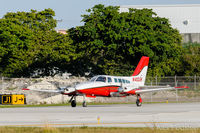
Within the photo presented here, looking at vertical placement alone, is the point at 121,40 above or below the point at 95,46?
above

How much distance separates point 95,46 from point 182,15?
2357 inches

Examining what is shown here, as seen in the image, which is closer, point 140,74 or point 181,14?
point 140,74

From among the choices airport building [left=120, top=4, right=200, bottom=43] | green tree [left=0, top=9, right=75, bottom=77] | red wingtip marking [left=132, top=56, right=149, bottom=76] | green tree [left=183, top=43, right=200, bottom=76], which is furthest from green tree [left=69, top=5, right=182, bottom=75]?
airport building [left=120, top=4, right=200, bottom=43]

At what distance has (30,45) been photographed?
74.9 meters

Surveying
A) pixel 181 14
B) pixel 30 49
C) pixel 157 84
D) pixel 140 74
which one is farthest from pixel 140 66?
pixel 181 14

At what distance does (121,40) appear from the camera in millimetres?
68000

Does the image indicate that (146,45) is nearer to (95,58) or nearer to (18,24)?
(95,58)

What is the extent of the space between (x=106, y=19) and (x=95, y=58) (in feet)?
24.7

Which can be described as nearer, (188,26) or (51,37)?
(51,37)

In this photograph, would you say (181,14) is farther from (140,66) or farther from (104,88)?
(104,88)

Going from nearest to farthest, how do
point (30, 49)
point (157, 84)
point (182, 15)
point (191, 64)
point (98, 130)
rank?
1. point (98, 130)
2. point (157, 84)
3. point (30, 49)
4. point (191, 64)
5. point (182, 15)

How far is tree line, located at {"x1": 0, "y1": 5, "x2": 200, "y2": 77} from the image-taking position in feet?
222

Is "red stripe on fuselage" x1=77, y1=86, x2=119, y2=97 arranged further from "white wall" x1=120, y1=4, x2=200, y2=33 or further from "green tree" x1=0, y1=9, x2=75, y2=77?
"white wall" x1=120, y1=4, x2=200, y2=33

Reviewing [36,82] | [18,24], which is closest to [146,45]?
[36,82]
